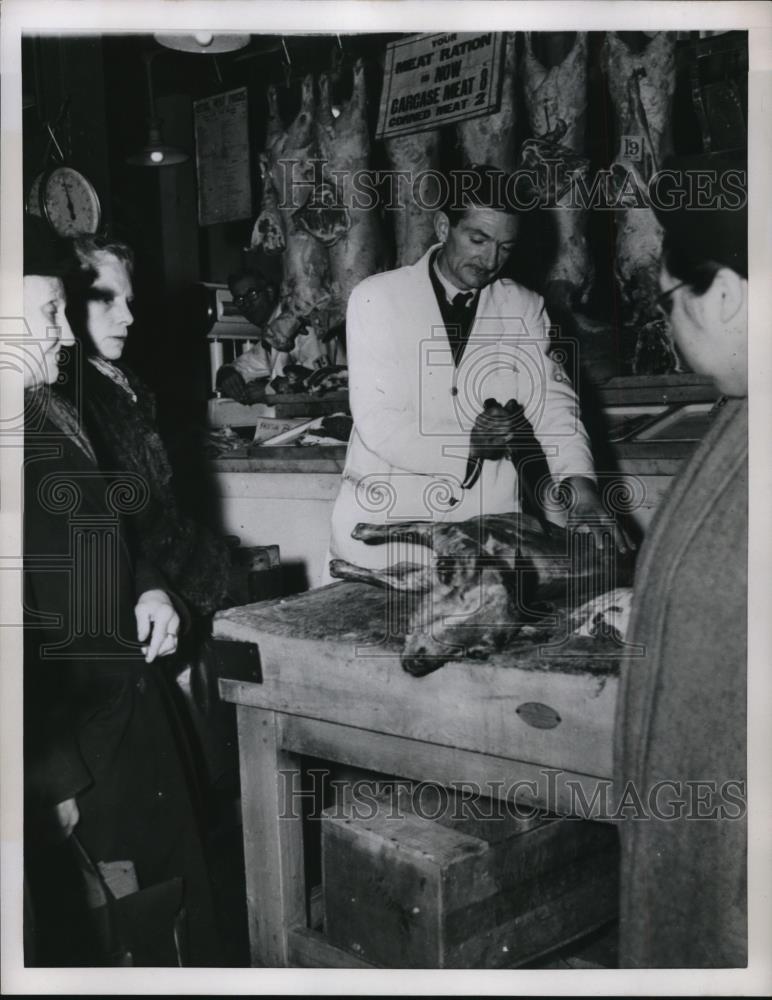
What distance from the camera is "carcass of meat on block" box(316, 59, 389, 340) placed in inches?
77.3

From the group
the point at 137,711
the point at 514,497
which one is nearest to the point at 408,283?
the point at 514,497

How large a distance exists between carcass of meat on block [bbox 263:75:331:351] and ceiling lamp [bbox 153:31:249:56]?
0.31m

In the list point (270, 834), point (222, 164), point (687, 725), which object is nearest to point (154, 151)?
point (222, 164)

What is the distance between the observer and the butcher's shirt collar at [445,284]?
69.4 inches

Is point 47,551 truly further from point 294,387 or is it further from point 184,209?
point 184,209

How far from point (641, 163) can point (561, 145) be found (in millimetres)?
198

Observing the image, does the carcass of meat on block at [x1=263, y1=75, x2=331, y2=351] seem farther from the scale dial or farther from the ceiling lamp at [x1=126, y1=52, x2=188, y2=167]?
the scale dial

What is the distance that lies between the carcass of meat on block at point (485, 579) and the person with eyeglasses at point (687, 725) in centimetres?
21

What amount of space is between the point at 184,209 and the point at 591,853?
5.65 ft

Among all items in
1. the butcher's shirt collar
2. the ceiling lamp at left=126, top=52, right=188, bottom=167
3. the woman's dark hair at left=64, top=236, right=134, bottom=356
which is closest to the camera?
the woman's dark hair at left=64, top=236, right=134, bottom=356

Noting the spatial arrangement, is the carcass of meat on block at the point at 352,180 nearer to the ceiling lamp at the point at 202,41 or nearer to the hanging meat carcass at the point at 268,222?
the hanging meat carcass at the point at 268,222

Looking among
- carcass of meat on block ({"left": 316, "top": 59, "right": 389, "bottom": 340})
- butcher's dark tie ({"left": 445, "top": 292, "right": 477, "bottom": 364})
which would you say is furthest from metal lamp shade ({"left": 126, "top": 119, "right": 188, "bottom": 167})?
butcher's dark tie ({"left": 445, "top": 292, "right": 477, "bottom": 364})

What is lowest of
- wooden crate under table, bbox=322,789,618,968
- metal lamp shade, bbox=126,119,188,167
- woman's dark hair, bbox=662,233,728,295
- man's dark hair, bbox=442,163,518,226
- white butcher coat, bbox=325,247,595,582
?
wooden crate under table, bbox=322,789,618,968

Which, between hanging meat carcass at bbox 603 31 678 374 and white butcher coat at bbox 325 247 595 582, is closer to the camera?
white butcher coat at bbox 325 247 595 582
